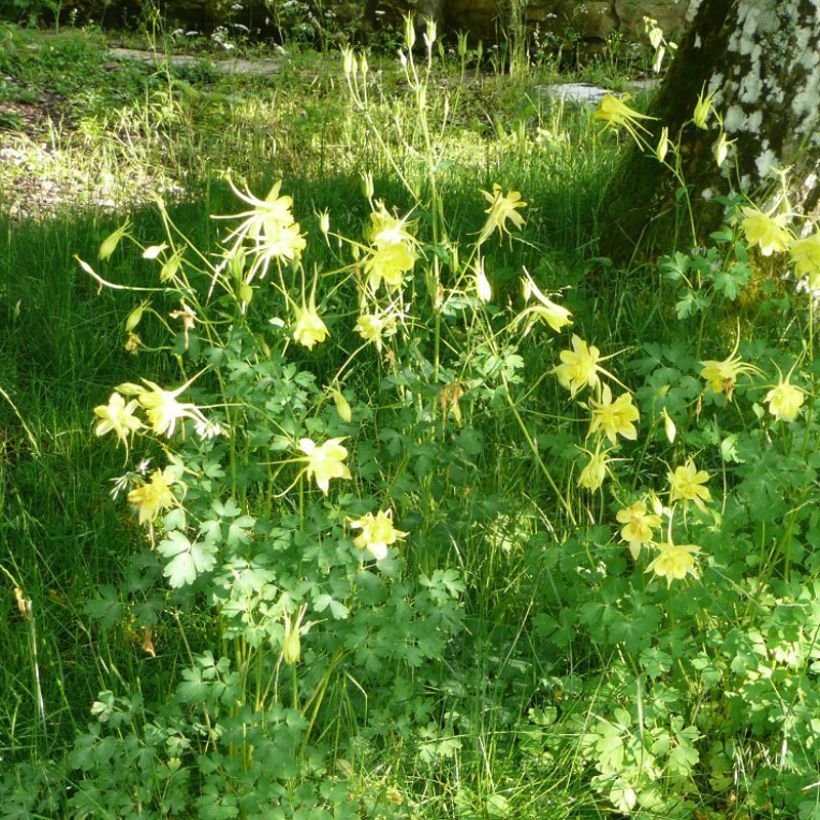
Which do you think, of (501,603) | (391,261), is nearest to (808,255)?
(391,261)

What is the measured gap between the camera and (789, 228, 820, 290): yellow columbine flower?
6.01 feet

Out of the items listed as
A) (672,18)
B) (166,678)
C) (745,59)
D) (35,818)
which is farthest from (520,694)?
(672,18)

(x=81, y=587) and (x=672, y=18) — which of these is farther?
(x=672, y=18)

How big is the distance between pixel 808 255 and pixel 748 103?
4.31 feet

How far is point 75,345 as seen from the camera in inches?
116

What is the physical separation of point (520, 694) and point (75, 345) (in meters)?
1.71

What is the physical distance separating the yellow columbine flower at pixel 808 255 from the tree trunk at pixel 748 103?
1.05 meters

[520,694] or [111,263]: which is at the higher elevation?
[111,263]

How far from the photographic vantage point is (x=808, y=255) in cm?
185

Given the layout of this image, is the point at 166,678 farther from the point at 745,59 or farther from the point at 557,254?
the point at 745,59

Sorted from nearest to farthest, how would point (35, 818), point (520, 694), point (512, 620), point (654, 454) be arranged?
point (35, 818) < point (520, 694) < point (512, 620) < point (654, 454)

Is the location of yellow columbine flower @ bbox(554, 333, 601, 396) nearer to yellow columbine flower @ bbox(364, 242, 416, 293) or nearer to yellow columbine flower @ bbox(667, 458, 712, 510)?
yellow columbine flower @ bbox(667, 458, 712, 510)

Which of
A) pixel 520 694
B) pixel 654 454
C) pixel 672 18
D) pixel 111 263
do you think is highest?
pixel 672 18

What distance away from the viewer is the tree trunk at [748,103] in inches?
116
